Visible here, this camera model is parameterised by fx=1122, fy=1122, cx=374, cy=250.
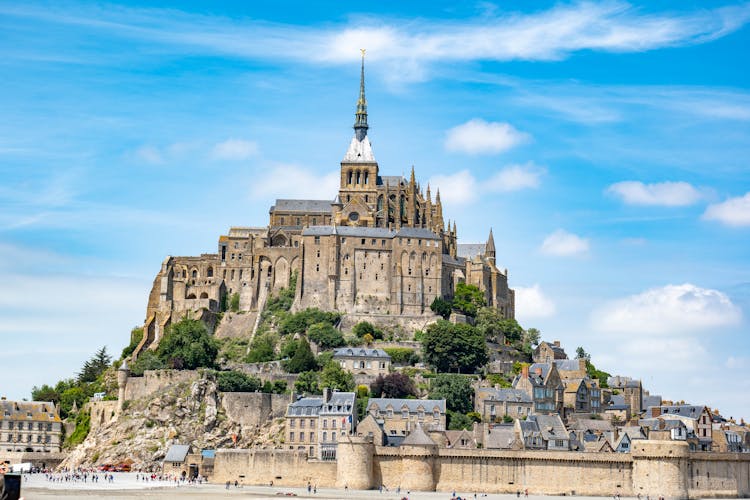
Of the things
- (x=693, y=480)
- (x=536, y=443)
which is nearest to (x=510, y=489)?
(x=536, y=443)

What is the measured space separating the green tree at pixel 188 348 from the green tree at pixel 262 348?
9.98ft

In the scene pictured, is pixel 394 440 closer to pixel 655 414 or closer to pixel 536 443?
pixel 536 443

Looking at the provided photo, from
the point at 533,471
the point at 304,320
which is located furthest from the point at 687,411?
the point at 304,320

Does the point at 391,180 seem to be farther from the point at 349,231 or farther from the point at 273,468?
the point at 273,468

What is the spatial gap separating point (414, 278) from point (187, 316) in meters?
20.7

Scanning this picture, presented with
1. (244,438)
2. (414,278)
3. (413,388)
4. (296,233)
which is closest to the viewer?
(244,438)

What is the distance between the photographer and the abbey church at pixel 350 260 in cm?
9931

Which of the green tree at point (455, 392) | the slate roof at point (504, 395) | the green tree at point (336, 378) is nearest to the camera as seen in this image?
the green tree at point (455, 392)

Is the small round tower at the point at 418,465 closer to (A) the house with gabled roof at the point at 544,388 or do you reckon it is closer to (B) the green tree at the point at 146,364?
(A) the house with gabled roof at the point at 544,388

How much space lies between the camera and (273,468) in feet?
229

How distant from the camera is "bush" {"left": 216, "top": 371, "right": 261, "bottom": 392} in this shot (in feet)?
272

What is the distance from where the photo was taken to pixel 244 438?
259 feet

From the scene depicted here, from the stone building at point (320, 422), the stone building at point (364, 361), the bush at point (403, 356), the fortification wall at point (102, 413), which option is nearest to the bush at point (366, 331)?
the bush at point (403, 356)

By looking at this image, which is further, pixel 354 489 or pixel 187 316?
pixel 187 316
